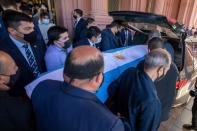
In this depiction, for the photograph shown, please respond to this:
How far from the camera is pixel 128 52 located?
2.61 meters

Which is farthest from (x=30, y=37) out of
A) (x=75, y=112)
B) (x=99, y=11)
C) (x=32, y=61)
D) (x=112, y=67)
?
(x=99, y=11)

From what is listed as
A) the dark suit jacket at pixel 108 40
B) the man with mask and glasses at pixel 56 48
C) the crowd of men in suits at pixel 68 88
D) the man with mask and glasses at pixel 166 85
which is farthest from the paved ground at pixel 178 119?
the man with mask and glasses at pixel 56 48

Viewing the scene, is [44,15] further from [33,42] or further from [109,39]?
[33,42]

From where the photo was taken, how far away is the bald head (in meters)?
0.93

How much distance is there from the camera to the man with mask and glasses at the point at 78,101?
876 mm

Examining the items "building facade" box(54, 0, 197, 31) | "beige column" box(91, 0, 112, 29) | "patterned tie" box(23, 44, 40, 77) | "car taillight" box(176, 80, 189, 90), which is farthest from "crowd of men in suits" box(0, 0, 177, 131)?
"building facade" box(54, 0, 197, 31)

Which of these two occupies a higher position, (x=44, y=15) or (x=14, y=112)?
(x=44, y=15)

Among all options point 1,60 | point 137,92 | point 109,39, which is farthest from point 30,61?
point 109,39

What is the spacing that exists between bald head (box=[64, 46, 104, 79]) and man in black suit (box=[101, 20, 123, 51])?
2.38 m

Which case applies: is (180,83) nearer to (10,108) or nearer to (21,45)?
(21,45)

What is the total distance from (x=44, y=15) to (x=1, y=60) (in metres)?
4.58

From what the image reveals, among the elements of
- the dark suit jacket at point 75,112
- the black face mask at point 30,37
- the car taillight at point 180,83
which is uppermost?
the black face mask at point 30,37

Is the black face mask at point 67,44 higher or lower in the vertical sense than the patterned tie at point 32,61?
higher

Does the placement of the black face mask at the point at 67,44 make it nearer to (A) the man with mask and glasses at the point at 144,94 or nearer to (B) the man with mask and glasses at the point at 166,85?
(A) the man with mask and glasses at the point at 144,94
